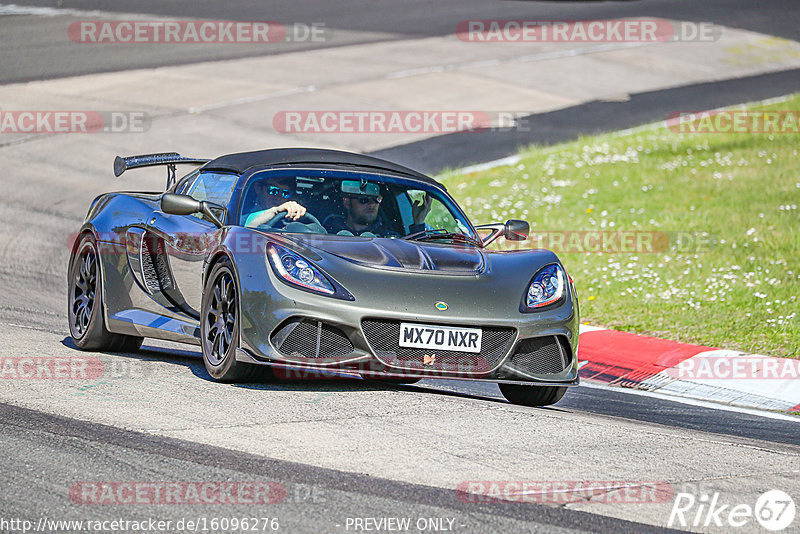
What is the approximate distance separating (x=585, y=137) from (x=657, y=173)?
9.53 feet

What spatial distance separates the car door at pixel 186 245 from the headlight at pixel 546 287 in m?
1.83

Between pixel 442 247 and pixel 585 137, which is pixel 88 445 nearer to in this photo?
pixel 442 247

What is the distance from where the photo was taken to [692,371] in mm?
8555

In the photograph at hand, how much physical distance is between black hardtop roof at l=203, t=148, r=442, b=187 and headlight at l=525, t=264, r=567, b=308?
1.10m

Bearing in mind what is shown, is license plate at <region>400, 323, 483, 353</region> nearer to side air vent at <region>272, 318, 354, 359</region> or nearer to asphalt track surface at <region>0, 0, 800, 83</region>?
side air vent at <region>272, 318, 354, 359</region>

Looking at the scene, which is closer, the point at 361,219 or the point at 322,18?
the point at 361,219

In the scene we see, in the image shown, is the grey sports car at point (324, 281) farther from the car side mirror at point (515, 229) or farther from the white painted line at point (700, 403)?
the white painted line at point (700, 403)

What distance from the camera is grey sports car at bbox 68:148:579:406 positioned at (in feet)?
20.3

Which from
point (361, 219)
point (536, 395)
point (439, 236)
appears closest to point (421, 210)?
point (439, 236)

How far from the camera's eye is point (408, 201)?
7.53m

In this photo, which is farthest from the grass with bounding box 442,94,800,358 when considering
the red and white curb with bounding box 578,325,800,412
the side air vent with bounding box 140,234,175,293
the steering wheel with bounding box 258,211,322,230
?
the side air vent with bounding box 140,234,175,293

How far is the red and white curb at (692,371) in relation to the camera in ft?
26.2

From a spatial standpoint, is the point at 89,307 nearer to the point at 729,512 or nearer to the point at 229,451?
the point at 229,451

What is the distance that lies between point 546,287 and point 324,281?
4.32 feet
